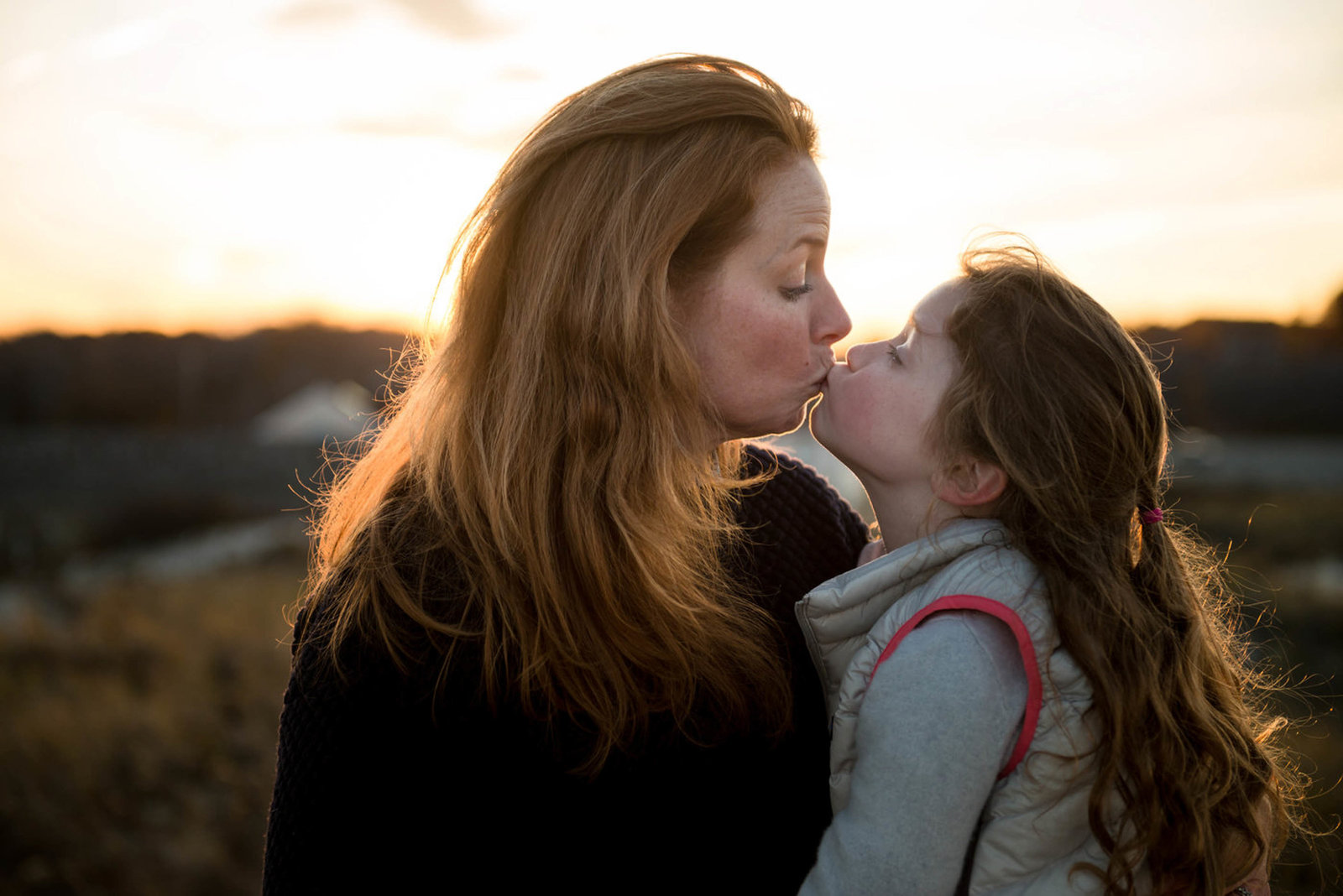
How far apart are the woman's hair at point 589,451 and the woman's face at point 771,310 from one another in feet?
0.14

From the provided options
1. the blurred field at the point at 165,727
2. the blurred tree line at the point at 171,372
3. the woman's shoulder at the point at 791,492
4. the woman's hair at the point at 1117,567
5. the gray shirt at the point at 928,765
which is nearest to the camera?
the gray shirt at the point at 928,765

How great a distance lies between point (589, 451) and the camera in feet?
5.41

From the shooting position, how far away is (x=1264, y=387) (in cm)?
3516

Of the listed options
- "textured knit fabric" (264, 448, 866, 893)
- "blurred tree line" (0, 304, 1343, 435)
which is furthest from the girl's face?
"blurred tree line" (0, 304, 1343, 435)

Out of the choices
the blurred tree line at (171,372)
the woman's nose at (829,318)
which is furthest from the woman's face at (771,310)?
the blurred tree line at (171,372)

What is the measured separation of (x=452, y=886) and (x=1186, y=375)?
3969 centimetres

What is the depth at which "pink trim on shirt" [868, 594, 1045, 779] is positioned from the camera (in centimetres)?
143

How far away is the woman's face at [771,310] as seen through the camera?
5.77 ft

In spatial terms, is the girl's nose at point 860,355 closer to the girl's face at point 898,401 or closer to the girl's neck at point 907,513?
the girl's face at point 898,401

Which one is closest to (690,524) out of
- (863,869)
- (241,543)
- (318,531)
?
(863,869)

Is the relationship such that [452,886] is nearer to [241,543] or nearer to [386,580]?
[386,580]

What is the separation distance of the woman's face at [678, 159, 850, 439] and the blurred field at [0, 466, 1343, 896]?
1.34 metres

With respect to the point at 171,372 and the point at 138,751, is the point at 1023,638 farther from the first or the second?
the point at 171,372

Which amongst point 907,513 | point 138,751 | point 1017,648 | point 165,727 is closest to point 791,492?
point 907,513
